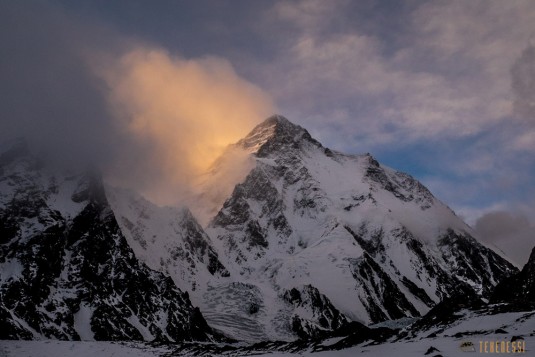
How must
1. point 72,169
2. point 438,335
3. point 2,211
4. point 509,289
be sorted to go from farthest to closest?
point 72,169
point 2,211
point 509,289
point 438,335

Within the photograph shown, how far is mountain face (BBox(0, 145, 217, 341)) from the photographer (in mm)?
128000

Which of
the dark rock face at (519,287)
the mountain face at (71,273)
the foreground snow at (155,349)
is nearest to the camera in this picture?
the foreground snow at (155,349)

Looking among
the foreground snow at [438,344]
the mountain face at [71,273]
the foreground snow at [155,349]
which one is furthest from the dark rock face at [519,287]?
the mountain face at [71,273]

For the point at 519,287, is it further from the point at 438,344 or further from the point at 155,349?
the point at 438,344

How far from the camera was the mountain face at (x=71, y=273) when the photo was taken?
5039 inches

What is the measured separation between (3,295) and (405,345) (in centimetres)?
10963

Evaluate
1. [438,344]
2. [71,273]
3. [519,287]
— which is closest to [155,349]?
[438,344]

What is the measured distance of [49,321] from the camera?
125 meters

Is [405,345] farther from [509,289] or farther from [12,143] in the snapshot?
[12,143]

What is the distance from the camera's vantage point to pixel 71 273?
147875mm

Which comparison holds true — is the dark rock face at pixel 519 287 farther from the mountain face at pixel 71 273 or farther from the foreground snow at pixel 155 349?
the mountain face at pixel 71 273

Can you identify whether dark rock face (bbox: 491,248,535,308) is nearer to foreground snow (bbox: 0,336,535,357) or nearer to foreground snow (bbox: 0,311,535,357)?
foreground snow (bbox: 0,311,535,357)

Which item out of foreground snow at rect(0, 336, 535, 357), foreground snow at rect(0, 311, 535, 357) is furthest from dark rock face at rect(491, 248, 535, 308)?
foreground snow at rect(0, 336, 535, 357)

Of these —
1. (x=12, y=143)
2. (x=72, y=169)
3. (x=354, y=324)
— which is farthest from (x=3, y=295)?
(x=354, y=324)
